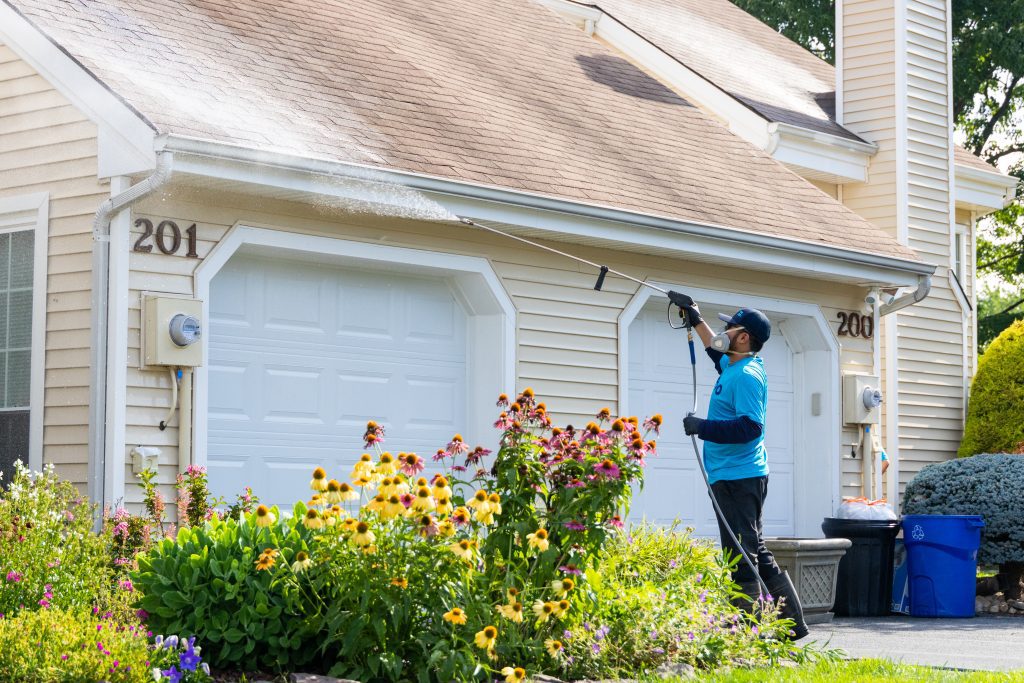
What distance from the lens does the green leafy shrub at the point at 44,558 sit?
6.52 meters

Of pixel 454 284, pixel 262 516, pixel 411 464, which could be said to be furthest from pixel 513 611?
pixel 454 284

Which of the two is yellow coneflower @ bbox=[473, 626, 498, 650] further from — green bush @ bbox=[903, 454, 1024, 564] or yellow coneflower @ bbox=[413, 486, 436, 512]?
green bush @ bbox=[903, 454, 1024, 564]

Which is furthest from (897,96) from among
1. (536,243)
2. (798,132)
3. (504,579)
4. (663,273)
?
(504,579)

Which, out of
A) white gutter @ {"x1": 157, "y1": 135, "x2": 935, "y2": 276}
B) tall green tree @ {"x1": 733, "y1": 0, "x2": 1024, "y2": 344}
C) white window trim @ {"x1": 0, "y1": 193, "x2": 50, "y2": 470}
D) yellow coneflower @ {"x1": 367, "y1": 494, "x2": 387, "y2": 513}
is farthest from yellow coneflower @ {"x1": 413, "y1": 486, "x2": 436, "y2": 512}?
tall green tree @ {"x1": 733, "y1": 0, "x2": 1024, "y2": 344}

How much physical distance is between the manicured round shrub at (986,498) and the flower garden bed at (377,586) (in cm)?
609

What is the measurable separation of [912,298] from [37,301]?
26.5ft

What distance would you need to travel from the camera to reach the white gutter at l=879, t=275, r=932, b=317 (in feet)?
43.8

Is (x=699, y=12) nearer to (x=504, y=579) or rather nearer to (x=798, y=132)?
(x=798, y=132)

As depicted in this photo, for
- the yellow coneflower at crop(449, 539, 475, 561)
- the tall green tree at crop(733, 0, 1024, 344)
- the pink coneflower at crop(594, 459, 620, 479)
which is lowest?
the yellow coneflower at crop(449, 539, 475, 561)

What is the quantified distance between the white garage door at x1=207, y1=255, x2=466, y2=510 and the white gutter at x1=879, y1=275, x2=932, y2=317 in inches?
192

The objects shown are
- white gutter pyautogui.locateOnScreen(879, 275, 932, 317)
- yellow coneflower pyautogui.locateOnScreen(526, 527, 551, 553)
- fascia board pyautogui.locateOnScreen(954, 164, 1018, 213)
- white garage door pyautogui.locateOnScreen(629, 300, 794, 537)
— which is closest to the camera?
yellow coneflower pyautogui.locateOnScreen(526, 527, 551, 553)

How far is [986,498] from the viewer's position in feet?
41.9

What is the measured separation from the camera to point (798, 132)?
15.3 metres

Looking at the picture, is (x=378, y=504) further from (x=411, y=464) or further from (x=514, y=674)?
(x=514, y=674)
